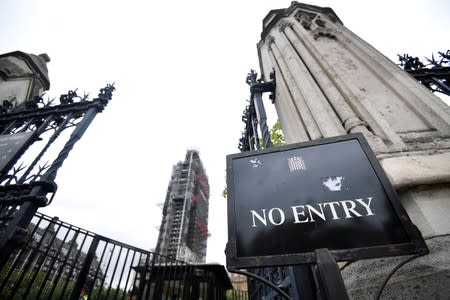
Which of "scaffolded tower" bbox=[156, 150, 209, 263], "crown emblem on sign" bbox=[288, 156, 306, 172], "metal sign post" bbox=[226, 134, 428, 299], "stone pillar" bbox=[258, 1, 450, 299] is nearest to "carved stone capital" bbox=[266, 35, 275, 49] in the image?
"stone pillar" bbox=[258, 1, 450, 299]

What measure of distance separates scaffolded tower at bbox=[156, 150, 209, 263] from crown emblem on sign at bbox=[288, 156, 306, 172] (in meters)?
47.2

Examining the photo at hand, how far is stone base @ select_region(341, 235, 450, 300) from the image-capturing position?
1448 mm

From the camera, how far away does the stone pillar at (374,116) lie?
1647mm

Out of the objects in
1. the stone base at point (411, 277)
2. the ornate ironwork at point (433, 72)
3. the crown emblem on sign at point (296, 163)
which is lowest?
the stone base at point (411, 277)


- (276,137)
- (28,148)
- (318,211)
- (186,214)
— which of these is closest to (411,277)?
(318,211)

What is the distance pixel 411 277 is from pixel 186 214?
180ft

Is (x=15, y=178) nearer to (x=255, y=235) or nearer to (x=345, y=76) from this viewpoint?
(x=255, y=235)

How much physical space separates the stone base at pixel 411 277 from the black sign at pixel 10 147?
5572 millimetres

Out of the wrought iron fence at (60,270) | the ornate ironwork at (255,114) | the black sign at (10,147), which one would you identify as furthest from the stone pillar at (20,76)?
the ornate ironwork at (255,114)

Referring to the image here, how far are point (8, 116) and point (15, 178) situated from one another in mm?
2527

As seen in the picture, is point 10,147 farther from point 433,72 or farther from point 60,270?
point 433,72

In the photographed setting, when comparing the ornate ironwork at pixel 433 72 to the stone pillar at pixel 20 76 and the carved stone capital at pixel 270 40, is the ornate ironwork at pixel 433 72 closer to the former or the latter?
the carved stone capital at pixel 270 40

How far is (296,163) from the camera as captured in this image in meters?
1.74

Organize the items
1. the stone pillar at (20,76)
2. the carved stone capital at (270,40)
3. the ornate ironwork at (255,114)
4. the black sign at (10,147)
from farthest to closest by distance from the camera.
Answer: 1. the stone pillar at (20,76)
2. the carved stone capital at (270,40)
3. the black sign at (10,147)
4. the ornate ironwork at (255,114)
